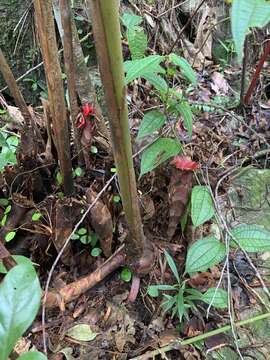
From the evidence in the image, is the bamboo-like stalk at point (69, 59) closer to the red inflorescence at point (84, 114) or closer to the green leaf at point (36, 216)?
the red inflorescence at point (84, 114)

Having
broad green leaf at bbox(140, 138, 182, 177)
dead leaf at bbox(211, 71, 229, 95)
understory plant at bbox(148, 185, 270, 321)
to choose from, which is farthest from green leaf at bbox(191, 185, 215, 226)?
dead leaf at bbox(211, 71, 229, 95)

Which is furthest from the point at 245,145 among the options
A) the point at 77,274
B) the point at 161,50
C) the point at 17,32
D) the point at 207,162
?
the point at 17,32

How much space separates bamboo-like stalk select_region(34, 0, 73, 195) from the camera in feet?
3.65

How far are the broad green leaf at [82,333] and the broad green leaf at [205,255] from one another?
1.12 ft

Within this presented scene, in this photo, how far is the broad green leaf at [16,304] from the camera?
0.59m

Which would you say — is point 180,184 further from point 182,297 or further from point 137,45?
point 137,45

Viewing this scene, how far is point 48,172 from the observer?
4.56 ft

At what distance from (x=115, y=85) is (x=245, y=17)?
0.38m

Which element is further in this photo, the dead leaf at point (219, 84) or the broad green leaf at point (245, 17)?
the dead leaf at point (219, 84)

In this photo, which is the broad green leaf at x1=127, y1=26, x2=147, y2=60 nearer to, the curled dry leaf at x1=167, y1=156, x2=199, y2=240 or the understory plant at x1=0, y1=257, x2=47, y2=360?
the curled dry leaf at x1=167, y1=156, x2=199, y2=240

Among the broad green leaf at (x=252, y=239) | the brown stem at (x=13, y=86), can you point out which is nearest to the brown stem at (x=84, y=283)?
the broad green leaf at (x=252, y=239)

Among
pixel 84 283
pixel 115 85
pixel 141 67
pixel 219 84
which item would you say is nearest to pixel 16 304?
pixel 115 85

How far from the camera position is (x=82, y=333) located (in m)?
1.21

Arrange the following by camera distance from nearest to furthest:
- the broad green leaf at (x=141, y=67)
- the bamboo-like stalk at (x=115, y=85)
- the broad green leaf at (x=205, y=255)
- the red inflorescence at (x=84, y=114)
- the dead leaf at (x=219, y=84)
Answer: the bamboo-like stalk at (x=115, y=85), the broad green leaf at (x=141, y=67), the broad green leaf at (x=205, y=255), the red inflorescence at (x=84, y=114), the dead leaf at (x=219, y=84)
